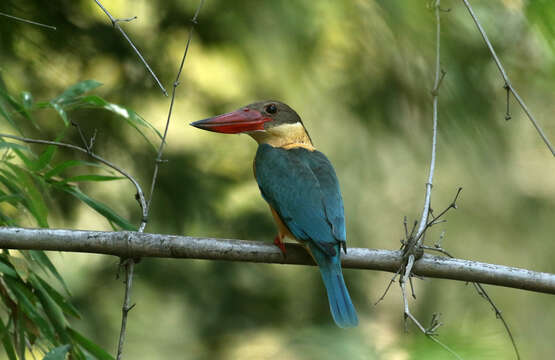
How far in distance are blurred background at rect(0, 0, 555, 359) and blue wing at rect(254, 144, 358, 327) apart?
25 cm

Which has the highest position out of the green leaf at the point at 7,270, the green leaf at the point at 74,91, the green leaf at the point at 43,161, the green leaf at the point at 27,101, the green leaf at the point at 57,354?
the green leaf at the point at 74,91

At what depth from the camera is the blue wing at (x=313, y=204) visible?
8.00 feet

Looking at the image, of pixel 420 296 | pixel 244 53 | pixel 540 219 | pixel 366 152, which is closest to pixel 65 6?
pixel 244 53

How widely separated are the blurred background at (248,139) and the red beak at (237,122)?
0.49m

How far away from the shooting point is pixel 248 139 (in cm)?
408

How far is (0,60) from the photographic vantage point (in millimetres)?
2961

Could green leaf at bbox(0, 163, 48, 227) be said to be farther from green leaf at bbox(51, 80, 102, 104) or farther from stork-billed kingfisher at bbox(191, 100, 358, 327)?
stork-billed kingfisher at bbox(191, 100, 358, 327)

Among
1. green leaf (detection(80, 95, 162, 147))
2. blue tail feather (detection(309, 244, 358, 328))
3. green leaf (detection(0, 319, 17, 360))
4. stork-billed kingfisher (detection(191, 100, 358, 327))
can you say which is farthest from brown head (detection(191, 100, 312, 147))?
green leaf (detection(0, 319, 17, 360))

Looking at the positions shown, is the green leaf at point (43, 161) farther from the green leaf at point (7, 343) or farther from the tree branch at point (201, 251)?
the green leaf at point (7, 343)

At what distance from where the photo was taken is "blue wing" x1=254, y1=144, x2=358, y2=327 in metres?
2.44

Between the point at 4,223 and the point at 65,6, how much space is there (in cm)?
129

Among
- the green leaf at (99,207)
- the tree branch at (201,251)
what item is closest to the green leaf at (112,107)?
the green leaf at (99,207)

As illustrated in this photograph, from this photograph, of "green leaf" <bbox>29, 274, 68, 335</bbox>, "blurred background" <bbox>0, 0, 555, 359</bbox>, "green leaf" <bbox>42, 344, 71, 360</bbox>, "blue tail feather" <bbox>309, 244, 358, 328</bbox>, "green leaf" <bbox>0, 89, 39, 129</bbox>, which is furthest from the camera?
"blurred background" <bbox>0, 0, 555, 359</bbox>

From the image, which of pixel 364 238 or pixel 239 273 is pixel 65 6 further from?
pixel 364 238
